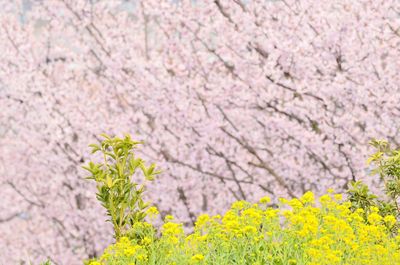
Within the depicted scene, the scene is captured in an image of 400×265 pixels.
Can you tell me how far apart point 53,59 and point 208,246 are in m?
7.85

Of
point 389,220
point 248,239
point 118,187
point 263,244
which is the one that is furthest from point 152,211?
point 389,220

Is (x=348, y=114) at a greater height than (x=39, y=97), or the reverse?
(x=39, y=97)

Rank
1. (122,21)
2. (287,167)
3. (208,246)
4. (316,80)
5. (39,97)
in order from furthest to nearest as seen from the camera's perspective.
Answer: (122,21) → (39,97) → (287,167) → (316,80) → (208,246)

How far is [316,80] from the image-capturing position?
8.11 m

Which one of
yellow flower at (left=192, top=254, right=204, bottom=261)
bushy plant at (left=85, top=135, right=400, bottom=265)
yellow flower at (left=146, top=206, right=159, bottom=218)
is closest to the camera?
yellow flower at (left=192, top=254, right=204, bottom=261)

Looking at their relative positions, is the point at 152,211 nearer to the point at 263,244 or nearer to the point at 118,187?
the point at 118,187

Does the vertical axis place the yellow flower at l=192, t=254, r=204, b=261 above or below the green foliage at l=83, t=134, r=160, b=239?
below

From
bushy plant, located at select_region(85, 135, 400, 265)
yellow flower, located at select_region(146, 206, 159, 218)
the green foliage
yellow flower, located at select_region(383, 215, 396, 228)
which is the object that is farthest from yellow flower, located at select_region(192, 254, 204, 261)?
yellow flower, located at select_region(383, 215, 396, 228)


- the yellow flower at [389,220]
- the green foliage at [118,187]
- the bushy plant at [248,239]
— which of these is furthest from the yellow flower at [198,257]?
the yellow flower at [389,220]

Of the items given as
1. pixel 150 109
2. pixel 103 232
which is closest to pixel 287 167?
pixel 150 109

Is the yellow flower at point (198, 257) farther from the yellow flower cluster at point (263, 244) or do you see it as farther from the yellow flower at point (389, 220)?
the yellow flower at point (389, 220)

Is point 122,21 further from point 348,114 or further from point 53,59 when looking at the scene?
point 348,114

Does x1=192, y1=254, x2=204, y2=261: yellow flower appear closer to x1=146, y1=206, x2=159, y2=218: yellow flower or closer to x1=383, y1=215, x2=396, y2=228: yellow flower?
x1=146, y1=206, x2=159, y2=218: yellow flower

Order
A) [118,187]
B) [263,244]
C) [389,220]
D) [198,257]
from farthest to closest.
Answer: [118,187] → [389,220] → [263,244] → [198,257]
